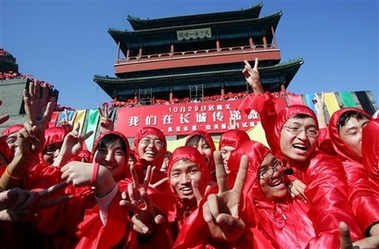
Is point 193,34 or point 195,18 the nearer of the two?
point 193,34

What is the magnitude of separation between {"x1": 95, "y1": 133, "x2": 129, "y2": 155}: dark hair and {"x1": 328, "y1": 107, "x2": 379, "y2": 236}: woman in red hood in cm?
142

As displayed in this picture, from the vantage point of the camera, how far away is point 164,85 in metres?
17.2

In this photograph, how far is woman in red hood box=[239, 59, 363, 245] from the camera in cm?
128

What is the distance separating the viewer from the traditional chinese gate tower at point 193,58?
54.4ft

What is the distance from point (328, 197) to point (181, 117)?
36.2ft

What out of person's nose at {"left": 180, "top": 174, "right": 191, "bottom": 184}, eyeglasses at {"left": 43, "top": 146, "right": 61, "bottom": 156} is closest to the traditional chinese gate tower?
eyeglasses at {"left": 43, "top": 146, "right": 61, "bottom": 156}

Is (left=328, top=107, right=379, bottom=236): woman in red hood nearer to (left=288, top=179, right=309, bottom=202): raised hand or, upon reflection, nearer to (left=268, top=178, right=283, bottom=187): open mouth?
(left=288, top=179, right=309, bottom=202): raised hand

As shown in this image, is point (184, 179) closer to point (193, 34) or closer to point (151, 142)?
point (151, 142)

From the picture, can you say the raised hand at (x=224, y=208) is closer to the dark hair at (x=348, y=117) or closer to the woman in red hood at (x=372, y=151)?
the woman in red hood at (x=372, y=151)

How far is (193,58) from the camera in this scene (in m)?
17.7

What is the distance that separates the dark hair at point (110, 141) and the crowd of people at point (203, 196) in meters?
0.01

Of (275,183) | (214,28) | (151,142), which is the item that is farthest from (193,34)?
(275,183)

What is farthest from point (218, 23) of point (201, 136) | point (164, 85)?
point (201, 136)

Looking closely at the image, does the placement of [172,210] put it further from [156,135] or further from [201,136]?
[201,136]
